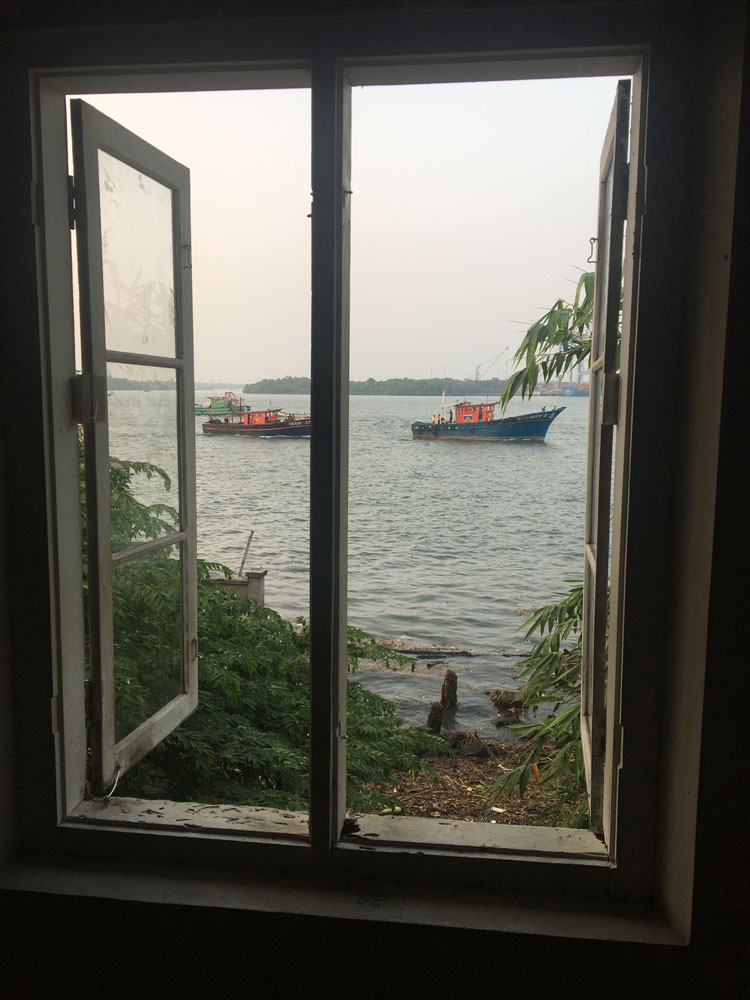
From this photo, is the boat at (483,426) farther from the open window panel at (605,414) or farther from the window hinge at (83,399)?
the window hinge at (83,399)

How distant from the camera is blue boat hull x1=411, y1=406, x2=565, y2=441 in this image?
69.2 ft

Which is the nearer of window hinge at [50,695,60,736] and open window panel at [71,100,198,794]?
window hinge at [50,695,60,736]

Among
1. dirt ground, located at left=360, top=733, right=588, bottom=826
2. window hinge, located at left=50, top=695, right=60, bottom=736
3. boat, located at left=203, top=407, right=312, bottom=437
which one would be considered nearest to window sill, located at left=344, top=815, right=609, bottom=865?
window hinge, located at left=50, top=695, right=60, bottom=736

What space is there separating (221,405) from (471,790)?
16.4 meters

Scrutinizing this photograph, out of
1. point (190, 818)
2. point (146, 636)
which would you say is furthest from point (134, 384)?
point (190, 818)

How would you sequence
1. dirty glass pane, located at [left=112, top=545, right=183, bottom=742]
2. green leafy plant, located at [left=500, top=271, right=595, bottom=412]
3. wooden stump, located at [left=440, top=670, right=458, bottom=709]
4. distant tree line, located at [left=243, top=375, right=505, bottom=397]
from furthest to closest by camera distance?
distant tree line, located at [left=243, top=375, right=505, bottom=397] < wooden stump, located at [left=440, top=670, right=458, bottom=709] < green leafy plant, located at [left=500, top=271, right=595, bottom=412] < dirty glass pane, located at [left=112, top=545, right=183, bottom=742]

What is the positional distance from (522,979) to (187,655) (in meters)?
1.11

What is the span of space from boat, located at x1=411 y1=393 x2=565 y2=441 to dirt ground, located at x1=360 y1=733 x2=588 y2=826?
16105 mm

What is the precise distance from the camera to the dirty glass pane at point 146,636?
1.59 m

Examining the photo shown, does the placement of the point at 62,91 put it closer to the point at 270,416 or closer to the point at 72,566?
the point at 72,566

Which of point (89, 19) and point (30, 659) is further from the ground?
point (89, 19)

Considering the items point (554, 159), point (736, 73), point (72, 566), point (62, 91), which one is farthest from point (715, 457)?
point (554, 159)

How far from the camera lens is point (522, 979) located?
3.43 feet

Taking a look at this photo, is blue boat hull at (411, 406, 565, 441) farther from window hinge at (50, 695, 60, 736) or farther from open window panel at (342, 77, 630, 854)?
window hinge at (50, 695, 60, 736)
